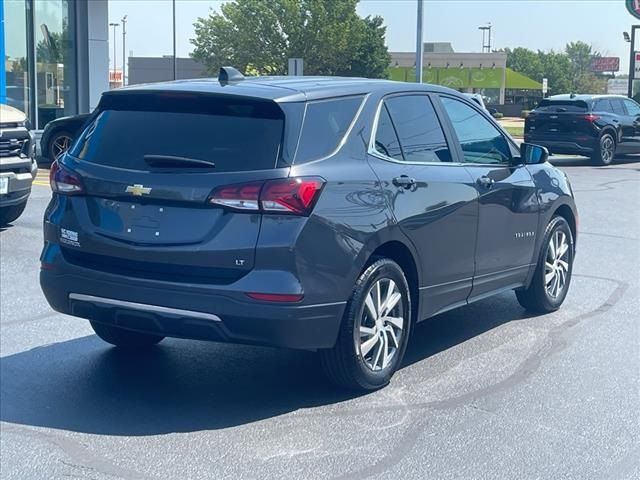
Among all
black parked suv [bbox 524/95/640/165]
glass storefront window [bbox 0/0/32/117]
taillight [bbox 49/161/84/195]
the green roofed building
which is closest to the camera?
taillight [bbox 49/161/84/195]

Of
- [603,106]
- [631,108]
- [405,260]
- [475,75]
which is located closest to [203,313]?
[405,260]

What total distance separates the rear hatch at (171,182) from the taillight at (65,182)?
3cm

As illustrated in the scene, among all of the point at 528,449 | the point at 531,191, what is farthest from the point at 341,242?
the point at 531,191

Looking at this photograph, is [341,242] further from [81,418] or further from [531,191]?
[531,191]

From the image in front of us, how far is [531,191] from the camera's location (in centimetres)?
728

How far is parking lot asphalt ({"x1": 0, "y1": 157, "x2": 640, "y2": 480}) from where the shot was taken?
4.71m

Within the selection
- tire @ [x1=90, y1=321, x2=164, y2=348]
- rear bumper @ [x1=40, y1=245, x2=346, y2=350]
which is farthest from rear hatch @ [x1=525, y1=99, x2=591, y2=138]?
rear bumper @ [x1=40, y1=245, x2=346, y2=350]

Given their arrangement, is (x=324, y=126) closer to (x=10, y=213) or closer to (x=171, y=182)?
(x=171, y=182)

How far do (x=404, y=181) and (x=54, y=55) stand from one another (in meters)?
18.6

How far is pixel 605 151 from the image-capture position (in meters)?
23.7

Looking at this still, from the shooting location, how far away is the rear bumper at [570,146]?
2325 cm

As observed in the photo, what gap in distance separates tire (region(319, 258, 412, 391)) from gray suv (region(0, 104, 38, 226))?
21.2 feet

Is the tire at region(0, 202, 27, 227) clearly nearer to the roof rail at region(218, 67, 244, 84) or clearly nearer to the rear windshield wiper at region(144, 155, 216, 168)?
the roof rail at region(218, 67, 244, 84)

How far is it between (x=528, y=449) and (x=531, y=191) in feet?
9.19
